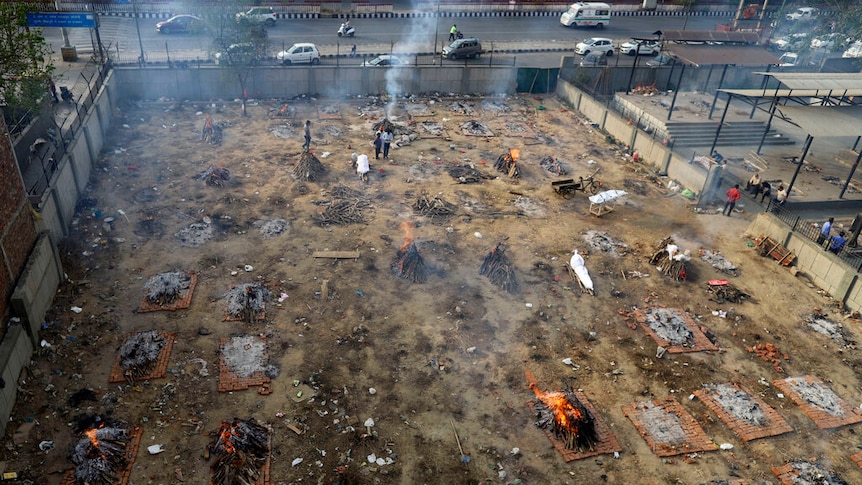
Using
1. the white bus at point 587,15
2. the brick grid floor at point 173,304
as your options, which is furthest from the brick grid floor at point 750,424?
the white bus at point 587,15

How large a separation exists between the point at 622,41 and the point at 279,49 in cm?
2317

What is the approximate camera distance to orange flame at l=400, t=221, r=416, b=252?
16047 millimetres

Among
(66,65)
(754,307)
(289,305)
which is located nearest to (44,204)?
(289,305)

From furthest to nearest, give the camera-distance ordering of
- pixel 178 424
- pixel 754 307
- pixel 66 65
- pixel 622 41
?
pixel 622 41, pixel 66 65, pixel 754 307, pixel 178 424

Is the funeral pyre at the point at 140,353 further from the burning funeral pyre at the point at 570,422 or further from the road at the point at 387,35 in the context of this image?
the road at the point at 387,35

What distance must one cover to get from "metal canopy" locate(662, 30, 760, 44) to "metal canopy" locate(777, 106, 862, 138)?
252 inches

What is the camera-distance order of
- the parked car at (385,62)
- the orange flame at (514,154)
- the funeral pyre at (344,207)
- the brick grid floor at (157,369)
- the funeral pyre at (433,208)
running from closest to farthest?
1. the brick grid floor at (157,369)
2. the funeral pyre at (344,207)
3. the funeral pyre at (433,208)
4. the orange flame at (514,154)
5. the parked car at (385,62)

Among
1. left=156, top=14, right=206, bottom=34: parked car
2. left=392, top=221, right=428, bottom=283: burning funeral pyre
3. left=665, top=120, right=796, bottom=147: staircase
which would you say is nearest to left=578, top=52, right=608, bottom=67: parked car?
left=665, top=120, right=796, bottom=147: staircase

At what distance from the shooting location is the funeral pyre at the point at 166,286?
43.7 feet

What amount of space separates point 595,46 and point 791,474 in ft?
99.0

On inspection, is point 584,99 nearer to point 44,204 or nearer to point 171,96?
point 171,96

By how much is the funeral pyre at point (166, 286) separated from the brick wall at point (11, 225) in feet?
8.59

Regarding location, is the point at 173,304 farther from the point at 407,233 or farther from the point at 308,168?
the point at 308,168

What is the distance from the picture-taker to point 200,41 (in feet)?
108
